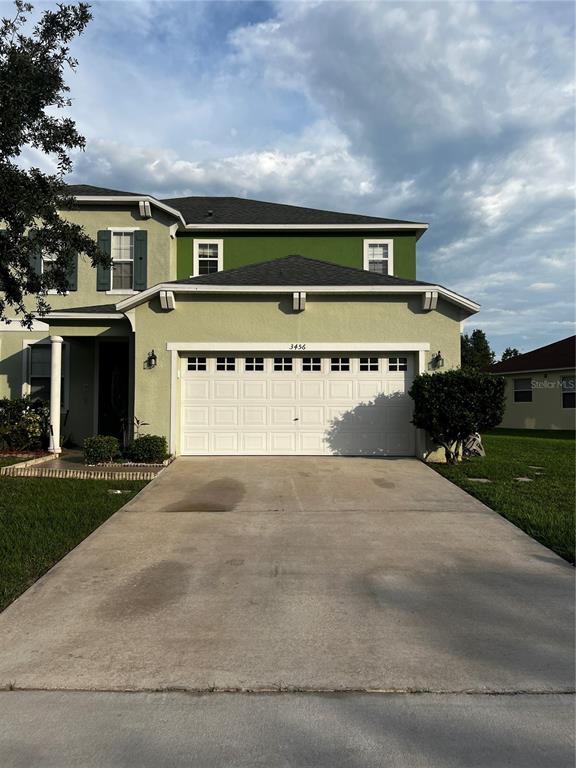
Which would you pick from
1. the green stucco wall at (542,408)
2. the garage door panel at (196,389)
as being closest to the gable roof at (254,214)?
the garage door panel at (196,389)

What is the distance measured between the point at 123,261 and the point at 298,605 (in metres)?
12.6

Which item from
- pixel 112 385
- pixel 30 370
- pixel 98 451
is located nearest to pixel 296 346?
pixel 98 451

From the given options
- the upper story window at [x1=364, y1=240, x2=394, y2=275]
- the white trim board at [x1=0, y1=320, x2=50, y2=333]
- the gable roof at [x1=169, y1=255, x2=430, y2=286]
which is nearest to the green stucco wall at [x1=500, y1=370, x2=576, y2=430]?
the upper story window at [x1=364, y1=240, x2=394, y2=275]

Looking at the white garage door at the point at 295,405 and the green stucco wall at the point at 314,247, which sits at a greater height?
the green stucco wall at the point at 314,247

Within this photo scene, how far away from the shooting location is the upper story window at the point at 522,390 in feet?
84.4

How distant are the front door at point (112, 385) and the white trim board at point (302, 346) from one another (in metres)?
3.71

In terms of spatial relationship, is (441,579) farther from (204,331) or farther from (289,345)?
(204,331)

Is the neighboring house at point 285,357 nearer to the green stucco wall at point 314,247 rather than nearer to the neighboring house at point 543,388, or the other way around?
the green stucco wall at point 314,247

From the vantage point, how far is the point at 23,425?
12.1 meters

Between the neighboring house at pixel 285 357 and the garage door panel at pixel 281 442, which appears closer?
the neighboring house at pixel 285 357

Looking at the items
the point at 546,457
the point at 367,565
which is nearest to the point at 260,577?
the point at 367,565

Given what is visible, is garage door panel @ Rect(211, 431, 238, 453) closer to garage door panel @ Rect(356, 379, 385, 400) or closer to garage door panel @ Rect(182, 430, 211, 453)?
garage door panel @ Rect(182, 430, 211, 453)

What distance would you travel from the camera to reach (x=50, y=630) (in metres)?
3.90

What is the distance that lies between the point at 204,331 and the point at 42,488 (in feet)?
15.9
